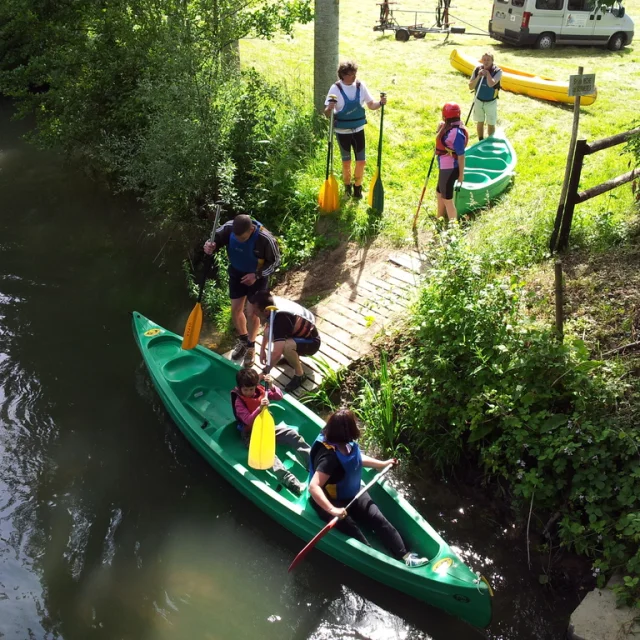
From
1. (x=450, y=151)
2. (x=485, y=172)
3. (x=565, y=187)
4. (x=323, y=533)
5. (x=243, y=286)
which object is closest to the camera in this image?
(x=323, y=533)

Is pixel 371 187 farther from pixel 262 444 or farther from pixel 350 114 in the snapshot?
pixel 262 444

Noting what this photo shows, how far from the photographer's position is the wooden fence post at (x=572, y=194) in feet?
18.3

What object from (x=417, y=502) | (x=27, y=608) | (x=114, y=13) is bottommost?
(x=27, y=608)

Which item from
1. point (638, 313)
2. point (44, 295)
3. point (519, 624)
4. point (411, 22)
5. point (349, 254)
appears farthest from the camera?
point (411, 22)

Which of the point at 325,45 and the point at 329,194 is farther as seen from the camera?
the point at 325,45

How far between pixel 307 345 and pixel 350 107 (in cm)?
339

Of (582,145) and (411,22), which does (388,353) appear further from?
(411,22)

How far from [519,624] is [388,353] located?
2770mm

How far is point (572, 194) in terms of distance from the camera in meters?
5.77

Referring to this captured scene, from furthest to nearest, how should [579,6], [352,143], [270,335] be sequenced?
1. [579,6]
2. [352,143]
3. [270,335]

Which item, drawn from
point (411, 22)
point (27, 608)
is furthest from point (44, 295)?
point (411, 22)

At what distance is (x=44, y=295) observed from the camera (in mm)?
8359

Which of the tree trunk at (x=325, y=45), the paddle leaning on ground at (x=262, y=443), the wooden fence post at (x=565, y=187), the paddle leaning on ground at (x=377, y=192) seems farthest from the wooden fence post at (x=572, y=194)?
the tree trunk at (x=325, y=45)

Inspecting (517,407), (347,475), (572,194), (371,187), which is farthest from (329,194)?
(347,475)
